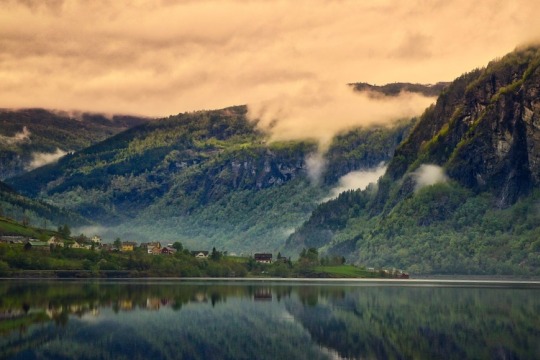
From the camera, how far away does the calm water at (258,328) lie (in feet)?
351

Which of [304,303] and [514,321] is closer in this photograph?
[514,321]

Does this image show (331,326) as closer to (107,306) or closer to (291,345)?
(291,345)

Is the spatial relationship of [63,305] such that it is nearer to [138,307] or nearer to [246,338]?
[138,307]

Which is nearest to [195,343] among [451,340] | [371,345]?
[371,345]

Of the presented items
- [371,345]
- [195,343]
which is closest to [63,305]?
[195,343]

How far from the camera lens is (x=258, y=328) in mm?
131750

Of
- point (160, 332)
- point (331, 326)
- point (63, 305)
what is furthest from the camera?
point (63, 305)

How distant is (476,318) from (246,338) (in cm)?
3933

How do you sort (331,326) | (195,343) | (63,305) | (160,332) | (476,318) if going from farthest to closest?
1. (63,305)
2. (476,318)
3. (331,326)
4. (160,332)
5. (195,343)

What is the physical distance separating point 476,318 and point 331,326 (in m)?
22.2

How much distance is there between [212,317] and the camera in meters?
144

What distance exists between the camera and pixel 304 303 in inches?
6993

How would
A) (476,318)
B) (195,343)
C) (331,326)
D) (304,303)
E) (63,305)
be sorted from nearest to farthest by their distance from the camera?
(195,343)
(331,326)
(476,318)
(63,305)
(304,303)

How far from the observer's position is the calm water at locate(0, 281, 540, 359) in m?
107
